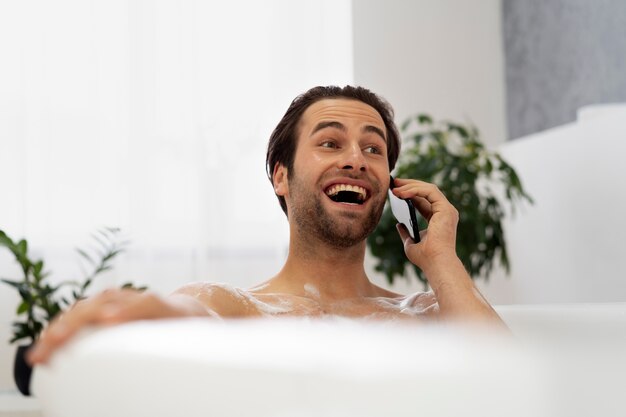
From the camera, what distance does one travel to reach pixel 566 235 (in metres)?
2.92

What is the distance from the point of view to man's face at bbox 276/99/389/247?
5.57ft

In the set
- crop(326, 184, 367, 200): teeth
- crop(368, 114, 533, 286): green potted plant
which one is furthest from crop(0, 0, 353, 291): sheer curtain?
crop(326, 184, 367, 200): teeth

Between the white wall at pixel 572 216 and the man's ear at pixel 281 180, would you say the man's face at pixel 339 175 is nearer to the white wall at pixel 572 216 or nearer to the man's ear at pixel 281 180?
the man's ear at pixel 281 180

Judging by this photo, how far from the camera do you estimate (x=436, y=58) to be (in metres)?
3.94

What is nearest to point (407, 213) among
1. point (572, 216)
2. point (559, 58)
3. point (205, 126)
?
point (572, 216)

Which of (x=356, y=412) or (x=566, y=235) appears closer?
(x=356, y=412)

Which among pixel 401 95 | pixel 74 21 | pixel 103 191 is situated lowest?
pixel 103 191

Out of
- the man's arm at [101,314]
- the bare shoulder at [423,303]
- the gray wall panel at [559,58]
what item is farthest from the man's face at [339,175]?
the gray wall panel at [559,58]

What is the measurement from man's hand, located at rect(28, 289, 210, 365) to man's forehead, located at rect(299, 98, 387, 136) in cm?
82

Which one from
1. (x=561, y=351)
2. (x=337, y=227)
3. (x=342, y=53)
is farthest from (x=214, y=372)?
(x=342, y=53)

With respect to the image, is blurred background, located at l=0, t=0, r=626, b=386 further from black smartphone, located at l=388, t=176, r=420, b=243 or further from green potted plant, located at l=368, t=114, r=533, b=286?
black smartphone, located at l=388, t=176, r=420, b=243

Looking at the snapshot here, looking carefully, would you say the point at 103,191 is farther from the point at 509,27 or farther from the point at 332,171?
the point at 509,27

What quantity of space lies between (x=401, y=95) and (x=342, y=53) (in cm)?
36

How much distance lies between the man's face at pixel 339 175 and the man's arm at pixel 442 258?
0.07m
